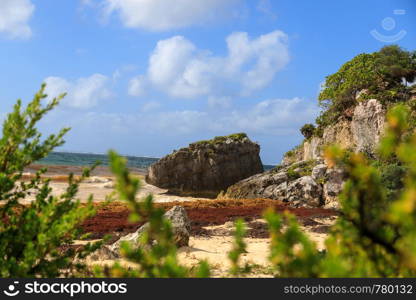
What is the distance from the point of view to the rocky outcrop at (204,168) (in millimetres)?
43938

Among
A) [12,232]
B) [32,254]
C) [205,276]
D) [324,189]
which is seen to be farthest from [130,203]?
[324,189]

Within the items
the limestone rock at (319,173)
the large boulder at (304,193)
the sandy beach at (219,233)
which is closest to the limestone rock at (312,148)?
the limestone rock at (319,173)

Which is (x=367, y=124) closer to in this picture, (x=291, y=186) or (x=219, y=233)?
(x=291, y=186)

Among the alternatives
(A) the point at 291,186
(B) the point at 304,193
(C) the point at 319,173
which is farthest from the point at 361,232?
(A) the point at 291,186

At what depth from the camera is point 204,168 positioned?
44000mm

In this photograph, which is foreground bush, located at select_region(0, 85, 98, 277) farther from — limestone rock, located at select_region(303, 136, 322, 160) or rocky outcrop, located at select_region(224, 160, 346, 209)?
limestone rock, located at select_region(303, 136, 322, 160)

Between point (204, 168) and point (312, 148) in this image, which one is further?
point (204, 168)

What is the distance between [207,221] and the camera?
18625mm

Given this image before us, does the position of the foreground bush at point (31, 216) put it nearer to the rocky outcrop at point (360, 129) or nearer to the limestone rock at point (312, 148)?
the rocky outcrop at point (360, 129)

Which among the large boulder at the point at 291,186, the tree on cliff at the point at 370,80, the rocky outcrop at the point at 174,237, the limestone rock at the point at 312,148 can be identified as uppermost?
the tree on cliff at the point at 370,80

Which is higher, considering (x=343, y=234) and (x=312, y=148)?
(x=312, y=148)

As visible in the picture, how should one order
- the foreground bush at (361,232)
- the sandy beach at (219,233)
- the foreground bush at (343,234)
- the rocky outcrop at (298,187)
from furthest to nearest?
the rocky outcrop at (298,187) < the sandy beach at (219,233) < the foreground bush at (361,232) < the foreground bush at (343,234)

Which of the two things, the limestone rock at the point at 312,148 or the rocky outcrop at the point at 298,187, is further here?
the limestone rock at the point at 312,148

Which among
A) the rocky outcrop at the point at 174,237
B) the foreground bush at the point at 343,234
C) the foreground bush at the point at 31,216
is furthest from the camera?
the rocky outcrop at the point at 174,237
